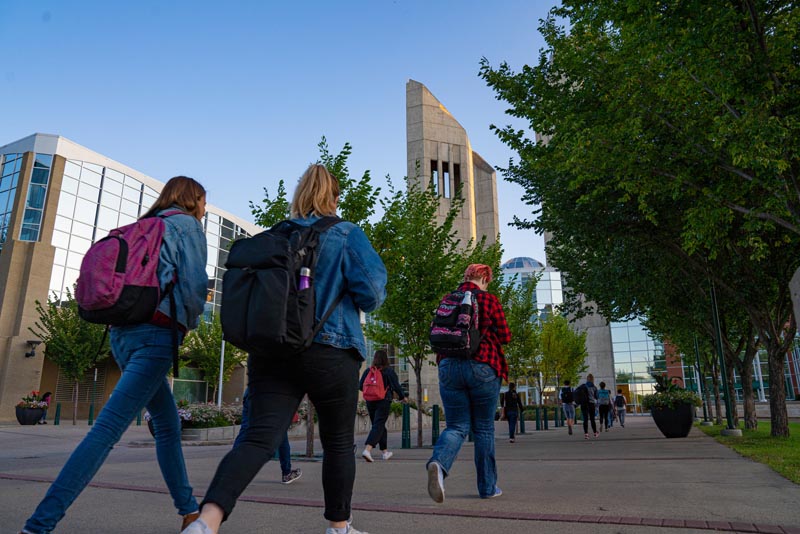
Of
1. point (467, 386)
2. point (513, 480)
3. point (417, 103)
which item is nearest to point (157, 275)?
point (467, 386)

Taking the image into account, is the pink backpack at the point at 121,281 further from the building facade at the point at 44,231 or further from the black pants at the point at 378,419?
the building facade at the point at 44,231

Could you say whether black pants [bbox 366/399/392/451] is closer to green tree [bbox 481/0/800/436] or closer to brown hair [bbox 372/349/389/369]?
brown hair [bbox 372/349/389/369]

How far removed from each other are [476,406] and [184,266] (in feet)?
8.82

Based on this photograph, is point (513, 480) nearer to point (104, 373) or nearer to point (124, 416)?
point (124, 416)

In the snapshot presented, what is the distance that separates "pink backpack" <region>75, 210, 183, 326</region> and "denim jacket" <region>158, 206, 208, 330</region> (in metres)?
0.06

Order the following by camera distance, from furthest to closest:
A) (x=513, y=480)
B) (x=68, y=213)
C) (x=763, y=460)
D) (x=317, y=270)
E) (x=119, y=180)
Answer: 1. (x=119, y=180)
2. (x=68, y=213)
3. (x=763, y=460)
4. (x=513, y=480)
5. (x=317, y=270)

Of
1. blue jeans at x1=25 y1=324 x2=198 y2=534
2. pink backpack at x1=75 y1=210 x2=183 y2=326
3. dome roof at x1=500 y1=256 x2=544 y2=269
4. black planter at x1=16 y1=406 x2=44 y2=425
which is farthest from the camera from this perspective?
dome roof at x1=500 y1=256 x2=544 y2=269

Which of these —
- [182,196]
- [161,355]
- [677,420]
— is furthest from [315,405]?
[677,420]

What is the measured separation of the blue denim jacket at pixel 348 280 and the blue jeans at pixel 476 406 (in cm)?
206

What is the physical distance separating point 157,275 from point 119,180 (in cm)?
4250

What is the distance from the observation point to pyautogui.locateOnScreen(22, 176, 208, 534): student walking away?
2820 millimetres

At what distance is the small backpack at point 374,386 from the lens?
9906 mm

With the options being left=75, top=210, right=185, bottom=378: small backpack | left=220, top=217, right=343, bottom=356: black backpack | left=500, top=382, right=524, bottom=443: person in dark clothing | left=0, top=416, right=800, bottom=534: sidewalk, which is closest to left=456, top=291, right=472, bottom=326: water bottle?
left=0, top=416, right=800, bottom=534: sidewalk

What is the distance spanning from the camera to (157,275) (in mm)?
3094
